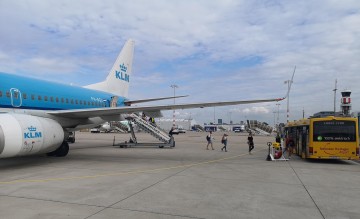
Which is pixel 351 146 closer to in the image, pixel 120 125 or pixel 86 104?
pixel 86 104

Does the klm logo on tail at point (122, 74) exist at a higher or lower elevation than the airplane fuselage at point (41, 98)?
higher

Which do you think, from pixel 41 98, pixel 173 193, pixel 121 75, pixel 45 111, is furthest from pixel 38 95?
pixel 121 75

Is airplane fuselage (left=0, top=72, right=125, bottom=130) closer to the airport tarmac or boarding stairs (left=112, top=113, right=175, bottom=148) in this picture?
the airport tarmac

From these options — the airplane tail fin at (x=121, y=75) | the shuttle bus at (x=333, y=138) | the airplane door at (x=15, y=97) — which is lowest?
the shuttle bus at (x=333, y=138)

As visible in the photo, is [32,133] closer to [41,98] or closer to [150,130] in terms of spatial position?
[41,98]

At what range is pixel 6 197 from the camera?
8.14 metres

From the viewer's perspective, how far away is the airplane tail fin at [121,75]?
2628 cm

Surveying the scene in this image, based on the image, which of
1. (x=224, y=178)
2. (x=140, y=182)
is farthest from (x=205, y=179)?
(x=140, y=182)

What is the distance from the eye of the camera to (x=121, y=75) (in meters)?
28.0

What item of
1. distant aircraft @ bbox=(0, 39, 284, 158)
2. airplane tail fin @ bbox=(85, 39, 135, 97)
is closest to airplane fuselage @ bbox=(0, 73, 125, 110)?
distant aircraft @ bbox=(0, 39, 284, 158)

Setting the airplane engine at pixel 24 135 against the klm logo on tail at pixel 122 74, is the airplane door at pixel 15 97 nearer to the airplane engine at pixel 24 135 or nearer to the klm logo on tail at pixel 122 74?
the airplane engine at pixel 24 135

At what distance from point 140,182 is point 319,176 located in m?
7.26

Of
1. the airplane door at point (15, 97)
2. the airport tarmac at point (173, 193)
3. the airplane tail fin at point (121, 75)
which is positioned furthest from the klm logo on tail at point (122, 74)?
the airport tarmac at point (173, 193)

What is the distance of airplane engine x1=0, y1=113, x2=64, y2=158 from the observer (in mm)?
11711
